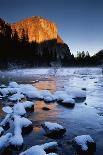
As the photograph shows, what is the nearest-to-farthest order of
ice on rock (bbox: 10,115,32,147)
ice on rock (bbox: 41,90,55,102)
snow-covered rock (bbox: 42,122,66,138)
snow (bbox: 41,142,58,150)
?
snow (bbox: 41,142,58,150) → ice on rock (bbox: 10,115,32,147) → snow-covered rock (bbox: 42,122,66,138) → ice on rock (bbox: 41,90,55,102)

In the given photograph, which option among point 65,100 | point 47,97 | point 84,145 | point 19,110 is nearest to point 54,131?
point 84,145

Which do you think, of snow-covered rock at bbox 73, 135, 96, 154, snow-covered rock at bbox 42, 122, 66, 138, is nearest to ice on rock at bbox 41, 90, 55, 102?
snow-covered rock at bbox 42, 122, 66, 138

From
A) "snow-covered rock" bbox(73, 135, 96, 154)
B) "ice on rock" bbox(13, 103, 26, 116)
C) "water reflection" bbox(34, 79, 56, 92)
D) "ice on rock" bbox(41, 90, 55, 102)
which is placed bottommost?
"water reflection" bbox(34, 79, 56, 92)

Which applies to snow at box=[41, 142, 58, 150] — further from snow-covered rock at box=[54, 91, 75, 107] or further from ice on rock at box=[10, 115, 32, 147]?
snow-covered rock at box=[54, 91, 75, 107]

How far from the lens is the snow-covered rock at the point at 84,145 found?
22.4 feet

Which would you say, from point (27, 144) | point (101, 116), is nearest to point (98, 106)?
point (101, 116)

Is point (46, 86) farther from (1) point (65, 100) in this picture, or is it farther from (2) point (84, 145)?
(2) point (84, 145)

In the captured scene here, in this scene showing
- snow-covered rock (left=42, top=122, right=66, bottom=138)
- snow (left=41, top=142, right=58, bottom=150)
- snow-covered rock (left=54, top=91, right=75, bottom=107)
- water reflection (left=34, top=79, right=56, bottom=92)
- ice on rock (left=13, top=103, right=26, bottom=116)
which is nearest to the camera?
snow (left=41, top=142, right=58, bottom=150)

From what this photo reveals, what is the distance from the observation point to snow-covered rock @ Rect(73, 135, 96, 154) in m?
6.84

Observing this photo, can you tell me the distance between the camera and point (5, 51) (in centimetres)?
7200

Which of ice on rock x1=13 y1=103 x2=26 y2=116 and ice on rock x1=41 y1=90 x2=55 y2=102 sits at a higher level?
ice on rock x1=13 y1=103 x2=26 y2=116

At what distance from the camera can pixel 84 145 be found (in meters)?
6.93

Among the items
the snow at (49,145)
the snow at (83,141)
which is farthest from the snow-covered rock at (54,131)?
the snow at (83,141)

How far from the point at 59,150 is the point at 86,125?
2.75 m
